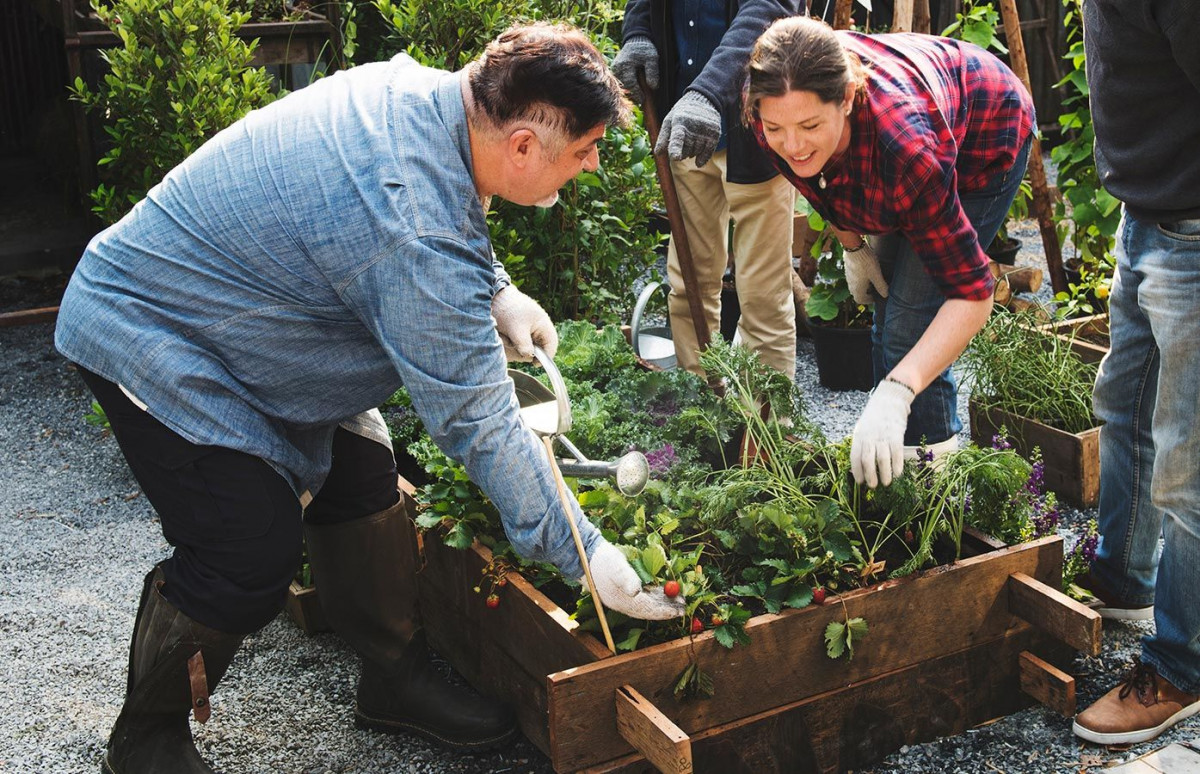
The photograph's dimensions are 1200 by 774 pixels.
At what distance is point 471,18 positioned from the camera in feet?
13.9

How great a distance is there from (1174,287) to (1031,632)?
0.82 meters

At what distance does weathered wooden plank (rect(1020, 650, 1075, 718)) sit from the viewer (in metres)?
2.48

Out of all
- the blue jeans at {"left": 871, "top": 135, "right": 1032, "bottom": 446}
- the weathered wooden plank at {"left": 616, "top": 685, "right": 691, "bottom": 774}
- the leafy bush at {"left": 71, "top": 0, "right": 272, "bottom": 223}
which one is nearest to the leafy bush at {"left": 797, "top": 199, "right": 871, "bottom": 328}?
the blue jeans at {"left": 871, "top": 135, "right": 1032, "bottom": 446}

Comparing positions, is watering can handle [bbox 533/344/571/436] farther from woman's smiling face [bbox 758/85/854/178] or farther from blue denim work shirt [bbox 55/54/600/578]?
woman's smiling face [bbox 758/85/854/178]

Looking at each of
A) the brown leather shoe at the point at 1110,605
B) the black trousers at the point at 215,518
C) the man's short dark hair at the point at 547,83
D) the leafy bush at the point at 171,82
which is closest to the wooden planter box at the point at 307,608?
the black trousers at the point at 215,518

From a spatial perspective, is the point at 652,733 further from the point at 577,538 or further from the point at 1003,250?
the point at 1003,250

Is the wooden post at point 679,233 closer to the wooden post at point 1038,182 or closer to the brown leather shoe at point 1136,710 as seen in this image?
the brown leather shoe at point 1136,710

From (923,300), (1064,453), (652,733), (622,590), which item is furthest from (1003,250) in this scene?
(652,733)

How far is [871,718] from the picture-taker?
248 centimetres

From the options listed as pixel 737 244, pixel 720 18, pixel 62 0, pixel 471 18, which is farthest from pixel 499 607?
pixel 62 0

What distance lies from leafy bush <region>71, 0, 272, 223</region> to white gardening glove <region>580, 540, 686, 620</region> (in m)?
2.73

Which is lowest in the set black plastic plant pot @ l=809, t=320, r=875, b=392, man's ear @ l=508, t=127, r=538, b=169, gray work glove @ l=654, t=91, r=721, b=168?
black plastic plant pot @ l=809, t=320, r=875, b=392

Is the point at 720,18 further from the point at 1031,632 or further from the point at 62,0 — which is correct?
the point at 62,0

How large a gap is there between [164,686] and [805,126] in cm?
177
